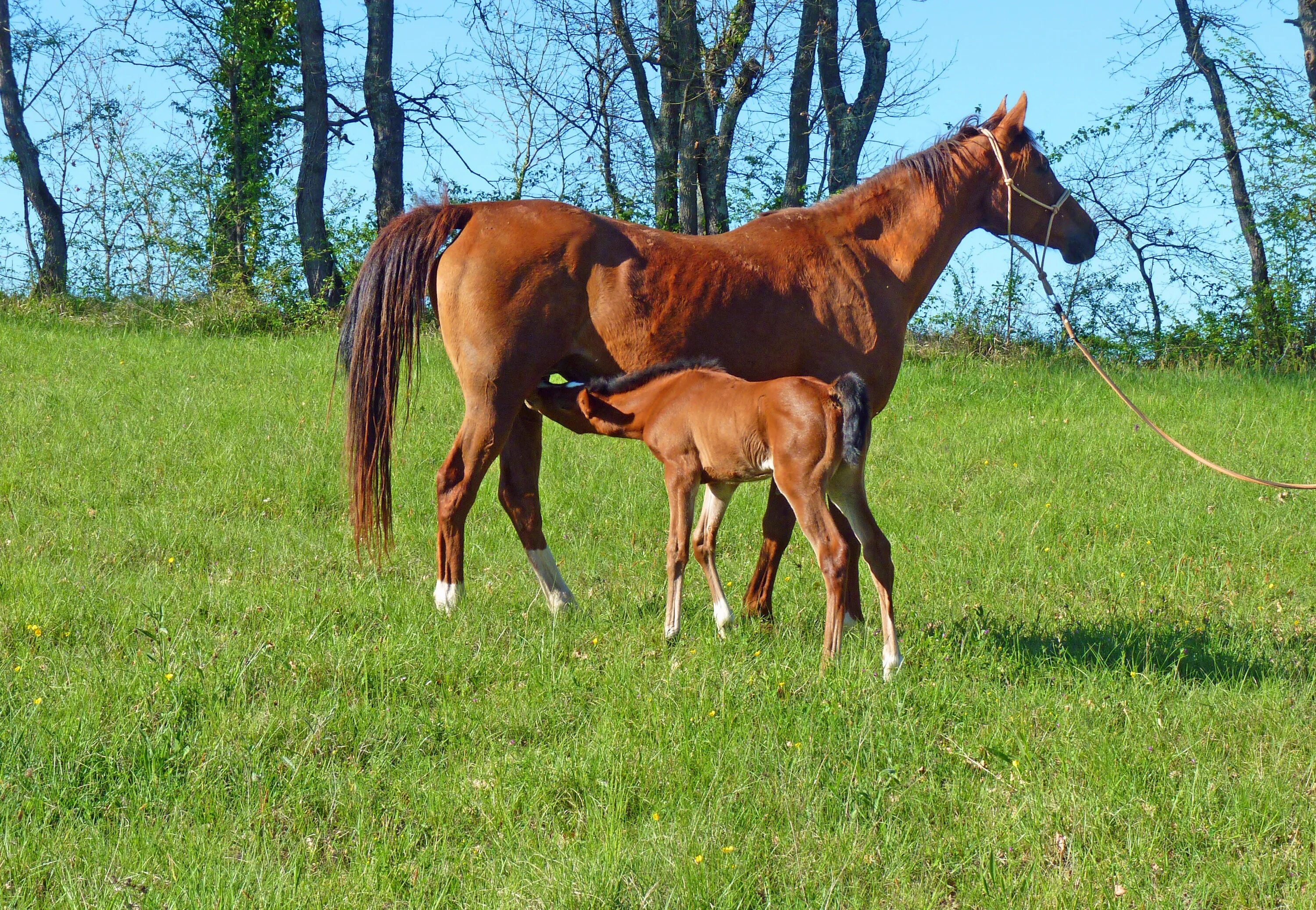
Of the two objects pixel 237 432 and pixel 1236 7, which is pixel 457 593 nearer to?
pixel 237 432

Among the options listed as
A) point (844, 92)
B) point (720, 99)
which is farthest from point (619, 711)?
point (844, 92)

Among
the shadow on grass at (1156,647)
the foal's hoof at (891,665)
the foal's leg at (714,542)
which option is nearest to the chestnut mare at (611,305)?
the foal's leg at (714,542)

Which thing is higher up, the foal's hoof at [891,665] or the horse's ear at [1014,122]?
the horse's ear at [1014,122]

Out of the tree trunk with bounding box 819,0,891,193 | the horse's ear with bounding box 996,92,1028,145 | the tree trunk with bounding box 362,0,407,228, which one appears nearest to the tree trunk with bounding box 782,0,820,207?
the tree trunk with bounding box 819,0,891,193

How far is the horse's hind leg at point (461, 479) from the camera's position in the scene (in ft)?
16.8

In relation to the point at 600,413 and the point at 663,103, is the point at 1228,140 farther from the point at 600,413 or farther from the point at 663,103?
the point at 600,413

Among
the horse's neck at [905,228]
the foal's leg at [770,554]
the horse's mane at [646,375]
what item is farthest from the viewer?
the horse's neck at [905,228]

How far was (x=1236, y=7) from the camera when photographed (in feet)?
58.6

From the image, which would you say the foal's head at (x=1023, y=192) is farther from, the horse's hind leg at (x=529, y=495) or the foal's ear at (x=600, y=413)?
the horse's hind leg at (x=529, y=495)

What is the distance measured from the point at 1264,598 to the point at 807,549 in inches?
103

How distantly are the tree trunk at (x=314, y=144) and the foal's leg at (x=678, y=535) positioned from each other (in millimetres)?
13293

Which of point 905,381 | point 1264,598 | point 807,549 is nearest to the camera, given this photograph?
point 1264,598

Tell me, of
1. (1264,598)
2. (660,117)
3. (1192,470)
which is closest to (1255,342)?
(1192,470)

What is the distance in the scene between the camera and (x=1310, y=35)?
15609mm
